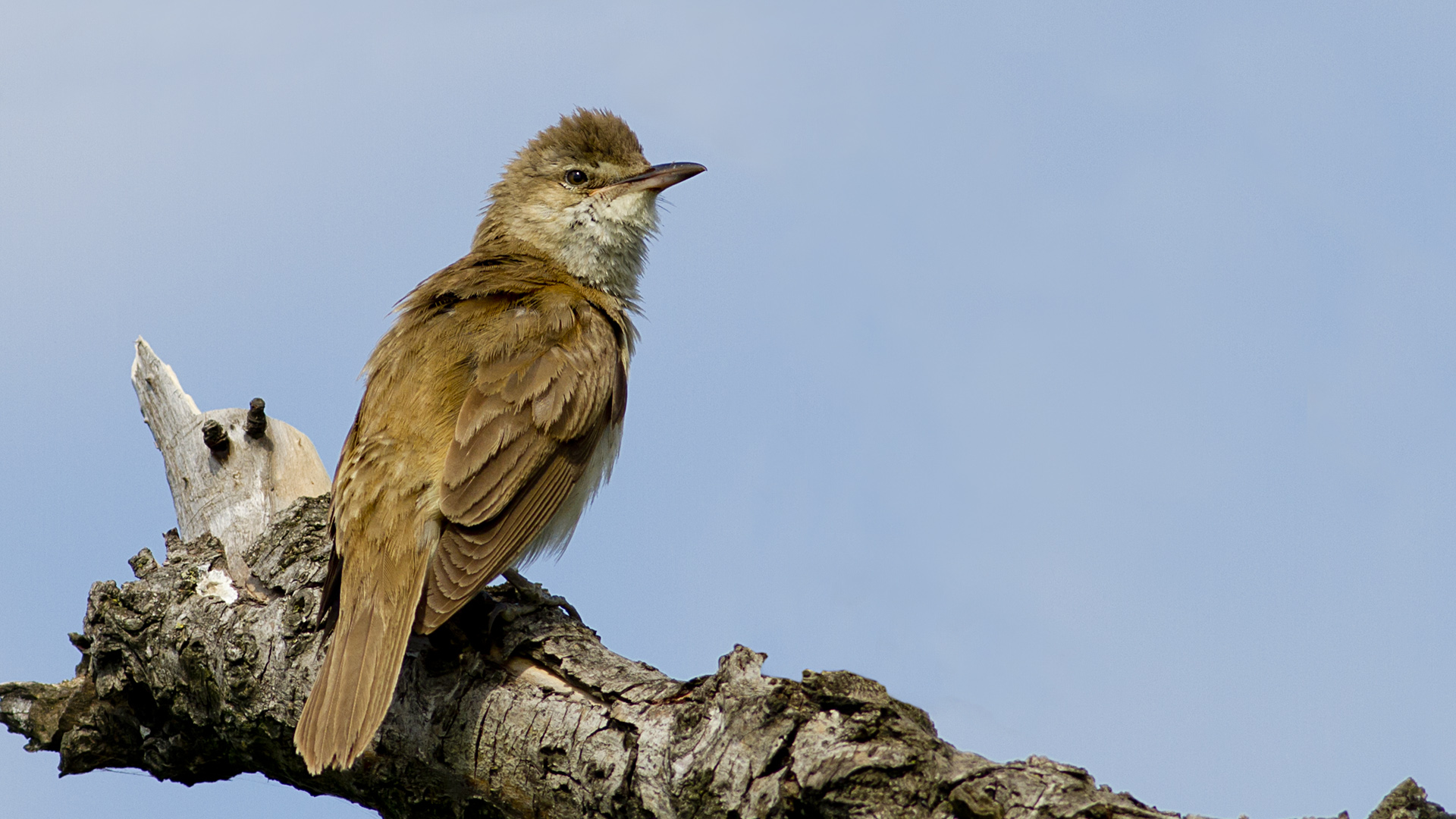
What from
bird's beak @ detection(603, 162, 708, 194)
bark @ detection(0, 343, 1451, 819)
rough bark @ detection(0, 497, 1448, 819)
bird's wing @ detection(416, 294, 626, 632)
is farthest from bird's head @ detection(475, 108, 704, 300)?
rough bark @ detection(0, 497, 1448, 819)

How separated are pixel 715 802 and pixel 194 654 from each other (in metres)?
2.73

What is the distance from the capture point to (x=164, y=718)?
538 centimetres

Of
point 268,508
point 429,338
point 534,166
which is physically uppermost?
point 534,166

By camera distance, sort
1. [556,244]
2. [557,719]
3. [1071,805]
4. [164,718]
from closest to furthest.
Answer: [1071,805] < [557,719] < [164,718] < [556,244]

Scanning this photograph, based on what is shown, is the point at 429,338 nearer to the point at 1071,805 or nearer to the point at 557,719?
the point at 557,719

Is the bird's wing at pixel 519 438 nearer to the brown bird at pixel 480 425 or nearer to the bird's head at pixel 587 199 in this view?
the brown bird at pixel 480 425

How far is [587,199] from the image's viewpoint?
22.0 ft

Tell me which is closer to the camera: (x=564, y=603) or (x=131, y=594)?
(x=564, y=603)

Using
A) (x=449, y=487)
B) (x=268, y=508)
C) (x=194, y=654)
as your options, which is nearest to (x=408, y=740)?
(x=449, y=487)

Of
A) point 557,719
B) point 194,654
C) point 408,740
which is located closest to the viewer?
point 557,719

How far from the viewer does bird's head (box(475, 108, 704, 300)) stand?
6.55 m

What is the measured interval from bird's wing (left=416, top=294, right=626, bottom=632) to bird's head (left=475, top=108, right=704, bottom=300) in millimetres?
724

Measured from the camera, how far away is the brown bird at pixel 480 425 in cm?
439

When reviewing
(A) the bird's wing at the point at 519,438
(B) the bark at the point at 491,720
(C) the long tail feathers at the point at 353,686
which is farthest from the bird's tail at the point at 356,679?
(B) the bark at the point at 491,720
